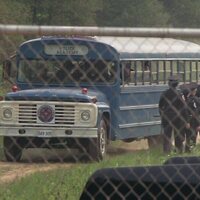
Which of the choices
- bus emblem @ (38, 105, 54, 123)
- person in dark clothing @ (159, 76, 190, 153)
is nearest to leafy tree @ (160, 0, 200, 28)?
person in dark clothing @ (159, 76, 190, 153)

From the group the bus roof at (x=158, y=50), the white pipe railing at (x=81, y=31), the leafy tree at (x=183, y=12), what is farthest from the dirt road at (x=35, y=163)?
the leafy tree at (x=183, y=12)

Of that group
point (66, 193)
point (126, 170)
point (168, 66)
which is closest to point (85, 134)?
point (168, 66)

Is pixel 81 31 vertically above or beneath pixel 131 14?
above

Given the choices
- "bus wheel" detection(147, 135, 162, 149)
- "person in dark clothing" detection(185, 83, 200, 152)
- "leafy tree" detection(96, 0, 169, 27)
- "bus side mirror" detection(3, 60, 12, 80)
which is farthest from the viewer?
"leafy tree" detection(96, 0, 169, 27)

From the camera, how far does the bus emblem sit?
15.9 metres

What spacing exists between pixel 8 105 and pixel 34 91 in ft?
3.75

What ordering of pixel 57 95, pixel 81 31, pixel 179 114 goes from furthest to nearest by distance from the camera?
pixel 57 95 → pixel 179 114 → pixel 81 31

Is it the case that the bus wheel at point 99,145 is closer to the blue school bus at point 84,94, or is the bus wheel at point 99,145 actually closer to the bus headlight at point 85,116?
the blue school bus at point 84,94

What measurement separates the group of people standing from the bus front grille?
1.58 metres

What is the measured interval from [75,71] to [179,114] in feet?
6.48

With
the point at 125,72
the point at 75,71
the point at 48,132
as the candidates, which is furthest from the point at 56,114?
the point at 75,71

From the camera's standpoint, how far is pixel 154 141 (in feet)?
63.7

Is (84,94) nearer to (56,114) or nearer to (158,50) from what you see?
(56,114)

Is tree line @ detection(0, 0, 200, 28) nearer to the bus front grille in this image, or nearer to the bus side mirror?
the bus side mirror
